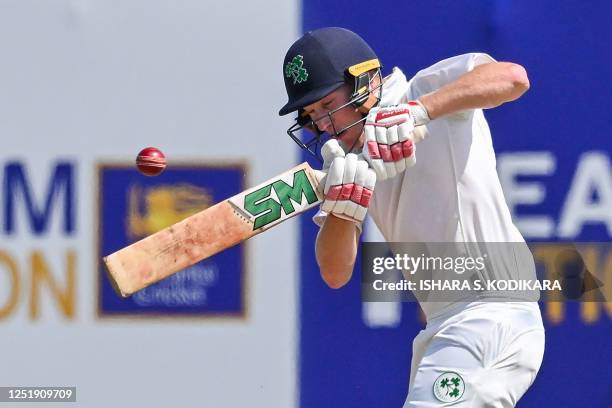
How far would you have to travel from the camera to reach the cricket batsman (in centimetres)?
295

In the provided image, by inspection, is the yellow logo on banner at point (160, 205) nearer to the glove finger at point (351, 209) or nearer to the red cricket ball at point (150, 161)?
the red cricket ball at point (150, 161)

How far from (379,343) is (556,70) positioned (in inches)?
44.7

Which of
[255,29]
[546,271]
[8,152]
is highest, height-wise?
[255,29]

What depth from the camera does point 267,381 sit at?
14.5 feet

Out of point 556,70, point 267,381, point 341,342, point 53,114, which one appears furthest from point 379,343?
point 53,114

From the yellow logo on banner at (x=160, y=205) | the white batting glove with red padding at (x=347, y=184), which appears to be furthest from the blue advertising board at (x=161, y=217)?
the white batting glove with red padding at (x=347, y=184)

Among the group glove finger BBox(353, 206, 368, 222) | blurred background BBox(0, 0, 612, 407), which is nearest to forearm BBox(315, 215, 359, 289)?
glove finger BBox(353, 206, 368, 222)

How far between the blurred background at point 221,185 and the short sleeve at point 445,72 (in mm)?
1188

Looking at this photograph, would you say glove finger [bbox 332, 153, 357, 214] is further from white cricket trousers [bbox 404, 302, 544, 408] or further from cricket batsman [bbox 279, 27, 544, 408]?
white cricket trousers [bbox 404, 302, 544, 408]

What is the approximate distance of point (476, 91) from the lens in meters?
2.95

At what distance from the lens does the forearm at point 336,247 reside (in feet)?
10.5

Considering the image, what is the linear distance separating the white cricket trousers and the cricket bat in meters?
0.47

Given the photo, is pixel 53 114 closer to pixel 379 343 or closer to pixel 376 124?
pixel 379 343

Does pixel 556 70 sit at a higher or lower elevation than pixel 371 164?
higher
